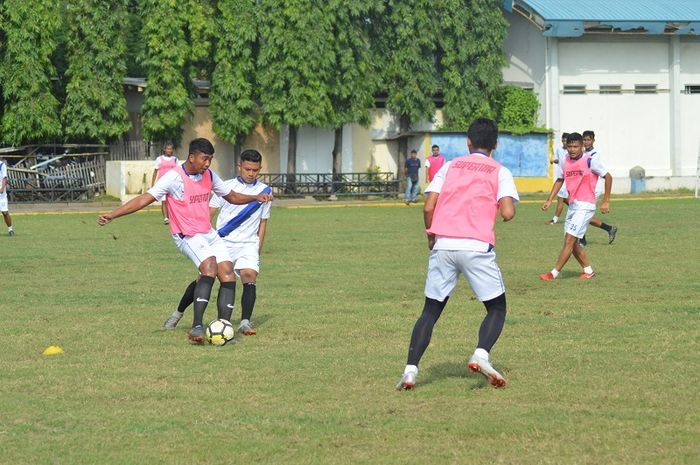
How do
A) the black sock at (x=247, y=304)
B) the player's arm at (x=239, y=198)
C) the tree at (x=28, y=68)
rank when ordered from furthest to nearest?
the tree at (x=28, y=68) → the black sock at (x=247, y=304) → the player's arm at (x=239, y=198)

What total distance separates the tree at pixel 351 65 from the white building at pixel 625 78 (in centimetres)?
636

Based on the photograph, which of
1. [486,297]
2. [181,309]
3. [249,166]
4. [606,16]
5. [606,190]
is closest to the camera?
[486,297]

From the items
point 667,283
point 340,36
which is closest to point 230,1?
point 340,36

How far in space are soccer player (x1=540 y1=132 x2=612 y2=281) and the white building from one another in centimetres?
2901

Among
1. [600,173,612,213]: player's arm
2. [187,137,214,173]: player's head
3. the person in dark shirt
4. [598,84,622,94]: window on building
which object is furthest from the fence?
[187,137,214,173]: player's head

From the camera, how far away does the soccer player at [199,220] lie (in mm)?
10531

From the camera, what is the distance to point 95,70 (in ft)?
131

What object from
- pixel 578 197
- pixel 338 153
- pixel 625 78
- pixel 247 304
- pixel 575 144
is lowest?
pixel 247 304

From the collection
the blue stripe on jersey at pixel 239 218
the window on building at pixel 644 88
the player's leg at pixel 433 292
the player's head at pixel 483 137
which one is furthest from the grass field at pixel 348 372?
the window on building at pixel 644 88

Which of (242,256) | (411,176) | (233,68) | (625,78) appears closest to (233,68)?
(233,68)

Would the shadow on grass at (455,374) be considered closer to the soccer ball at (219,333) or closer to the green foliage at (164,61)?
the soccer ball at (219,333)

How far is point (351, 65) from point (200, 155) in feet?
104

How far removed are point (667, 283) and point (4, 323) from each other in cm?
802

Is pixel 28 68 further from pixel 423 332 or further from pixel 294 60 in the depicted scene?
pixel 423 332
